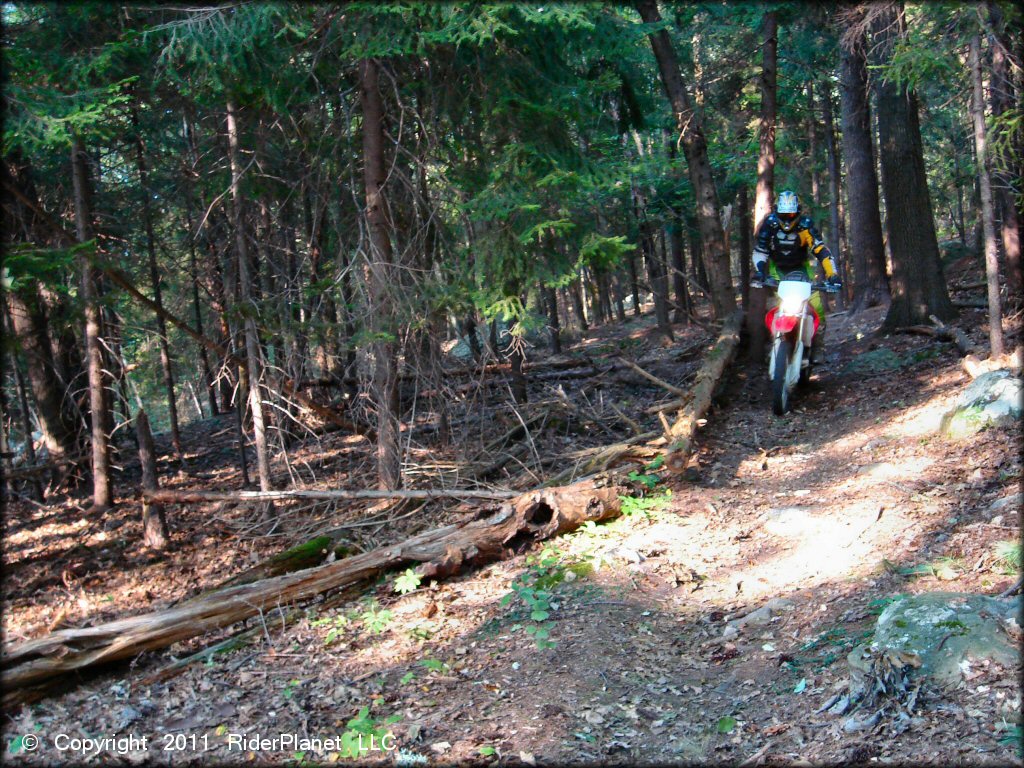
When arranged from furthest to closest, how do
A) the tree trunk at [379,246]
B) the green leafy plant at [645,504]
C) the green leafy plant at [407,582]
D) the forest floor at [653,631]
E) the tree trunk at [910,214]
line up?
the tree trunk at [910,214]
the tree trunk at [379,246]
the green leafy plant at [645,504]
the green leafy plant at [407,582]
the forest floor at [653,631]

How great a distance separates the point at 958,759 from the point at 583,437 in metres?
6.62

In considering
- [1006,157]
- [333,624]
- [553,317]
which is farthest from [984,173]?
[553,317]

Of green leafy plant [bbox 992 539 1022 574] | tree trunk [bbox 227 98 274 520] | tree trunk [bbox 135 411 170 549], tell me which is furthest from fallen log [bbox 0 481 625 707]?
tree trunk [bbox 135 411 170 549]

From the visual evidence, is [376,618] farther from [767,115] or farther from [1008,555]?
[767,115]

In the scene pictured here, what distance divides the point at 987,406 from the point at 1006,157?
4.31m

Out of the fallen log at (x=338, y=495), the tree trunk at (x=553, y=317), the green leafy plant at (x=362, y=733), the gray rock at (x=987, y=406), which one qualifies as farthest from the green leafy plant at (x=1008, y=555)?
the tree trunk at (x=553, y=317)

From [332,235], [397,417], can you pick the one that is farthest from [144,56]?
[397,417]

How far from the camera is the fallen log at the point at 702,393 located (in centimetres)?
749

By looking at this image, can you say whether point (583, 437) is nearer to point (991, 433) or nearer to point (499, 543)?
point (499, 543)

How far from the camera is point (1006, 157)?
9258mm

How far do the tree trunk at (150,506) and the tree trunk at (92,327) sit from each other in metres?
0.69

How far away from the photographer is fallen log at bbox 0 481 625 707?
5070mm

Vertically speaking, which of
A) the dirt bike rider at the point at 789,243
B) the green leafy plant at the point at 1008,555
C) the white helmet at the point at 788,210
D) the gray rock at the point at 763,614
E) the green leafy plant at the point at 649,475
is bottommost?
the gray rock at the point at 763,614

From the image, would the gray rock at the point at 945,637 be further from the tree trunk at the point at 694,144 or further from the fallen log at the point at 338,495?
the tree trunk at the point at 694,144
